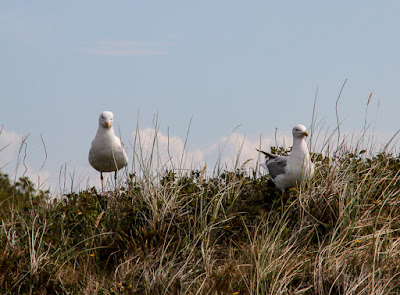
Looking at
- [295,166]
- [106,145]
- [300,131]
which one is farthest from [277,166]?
[106,145]

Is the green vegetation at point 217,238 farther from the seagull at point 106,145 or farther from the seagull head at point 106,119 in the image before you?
the seagull head at point 106,119

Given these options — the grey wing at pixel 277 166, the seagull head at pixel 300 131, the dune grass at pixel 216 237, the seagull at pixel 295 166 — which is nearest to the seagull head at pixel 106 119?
the dune grass at pixel 216 237

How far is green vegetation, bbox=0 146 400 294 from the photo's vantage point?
5.66 metres

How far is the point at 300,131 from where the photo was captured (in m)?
7.10

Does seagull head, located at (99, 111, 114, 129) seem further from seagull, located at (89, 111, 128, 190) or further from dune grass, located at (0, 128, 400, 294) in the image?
dune grass, located at (0, 128, 400, 294)

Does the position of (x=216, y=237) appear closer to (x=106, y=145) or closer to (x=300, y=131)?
(x=300, y=131)

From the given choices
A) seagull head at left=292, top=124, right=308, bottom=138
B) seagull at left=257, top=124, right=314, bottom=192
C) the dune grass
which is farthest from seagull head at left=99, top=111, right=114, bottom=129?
seagull head at left=292, top=124, right=308, bottom=138

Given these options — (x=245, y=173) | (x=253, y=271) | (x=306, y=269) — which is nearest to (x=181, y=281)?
(x=253, y=271)

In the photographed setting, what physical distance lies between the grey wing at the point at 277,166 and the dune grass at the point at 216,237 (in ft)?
0.96

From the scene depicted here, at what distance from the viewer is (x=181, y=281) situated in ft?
18.5

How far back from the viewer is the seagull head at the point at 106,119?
8484 millimetres

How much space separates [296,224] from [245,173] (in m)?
1.64

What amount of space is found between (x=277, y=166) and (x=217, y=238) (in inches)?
55.1

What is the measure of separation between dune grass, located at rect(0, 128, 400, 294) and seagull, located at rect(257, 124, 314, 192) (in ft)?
0.49
